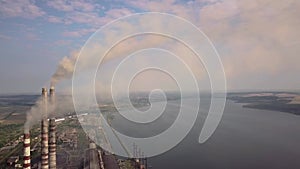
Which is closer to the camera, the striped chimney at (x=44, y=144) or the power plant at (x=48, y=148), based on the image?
the power plant at (x=48, y=148)

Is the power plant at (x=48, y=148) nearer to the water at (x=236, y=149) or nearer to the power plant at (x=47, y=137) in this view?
the power plant at (x=47, y=137)

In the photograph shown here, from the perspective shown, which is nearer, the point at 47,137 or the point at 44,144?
the point at 44,144

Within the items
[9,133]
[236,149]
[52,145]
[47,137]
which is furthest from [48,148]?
[9,133]

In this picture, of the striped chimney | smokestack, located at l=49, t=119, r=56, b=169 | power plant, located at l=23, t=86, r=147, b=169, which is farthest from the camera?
smokestack, located at l=49, t=119, r=56, b=169

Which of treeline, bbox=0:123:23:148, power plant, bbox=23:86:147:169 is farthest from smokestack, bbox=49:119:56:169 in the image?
treeline, bbox=0:123:23:148

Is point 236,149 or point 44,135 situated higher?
point 44,135

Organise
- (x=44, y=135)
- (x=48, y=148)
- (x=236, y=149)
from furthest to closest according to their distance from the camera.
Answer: (x=236, y=149) → (x=48, y=148) → (x=44, y=135)

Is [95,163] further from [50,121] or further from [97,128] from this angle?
[97,128]

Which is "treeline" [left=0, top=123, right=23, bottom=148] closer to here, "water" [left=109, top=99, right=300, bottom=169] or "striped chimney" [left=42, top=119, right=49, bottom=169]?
"water" [left=109, top=99, right=300, bottom=169]

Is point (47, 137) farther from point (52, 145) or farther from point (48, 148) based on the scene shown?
point (48, 148)

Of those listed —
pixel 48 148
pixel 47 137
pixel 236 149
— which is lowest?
pixel 236 149

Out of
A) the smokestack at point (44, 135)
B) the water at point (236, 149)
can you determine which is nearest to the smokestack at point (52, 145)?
the smokestack at point (44, 135)

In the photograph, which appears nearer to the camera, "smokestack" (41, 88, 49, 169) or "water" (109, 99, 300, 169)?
"smokestack" (41, 88, 49, 169)

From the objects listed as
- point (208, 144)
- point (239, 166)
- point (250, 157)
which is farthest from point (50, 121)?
point (208, 144)
